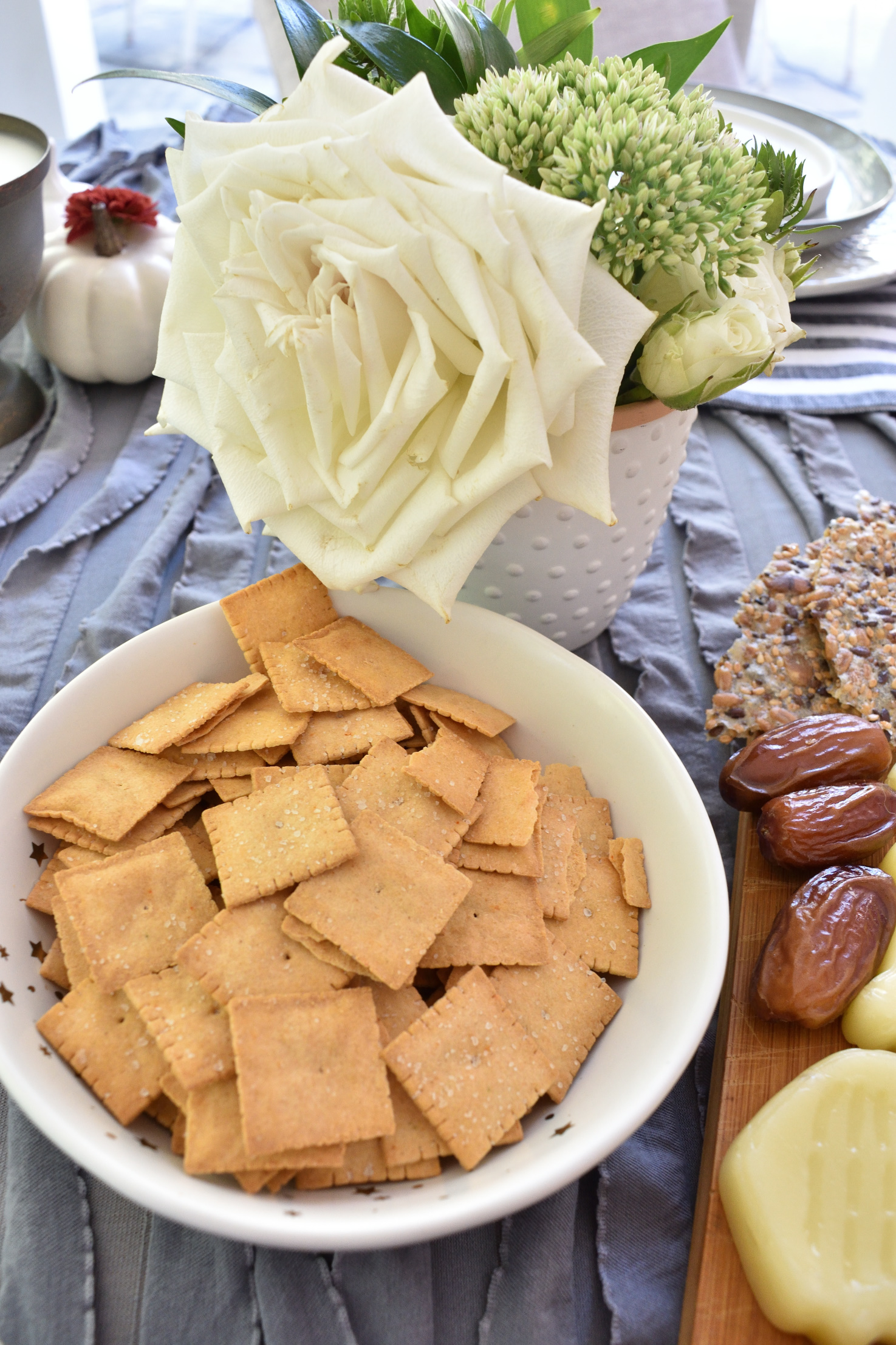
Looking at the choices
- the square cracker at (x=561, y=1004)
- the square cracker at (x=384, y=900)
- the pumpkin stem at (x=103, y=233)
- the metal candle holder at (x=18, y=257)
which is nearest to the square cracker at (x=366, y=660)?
the square cracker at (x=384, y=900)

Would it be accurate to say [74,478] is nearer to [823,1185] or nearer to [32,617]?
[32,617]

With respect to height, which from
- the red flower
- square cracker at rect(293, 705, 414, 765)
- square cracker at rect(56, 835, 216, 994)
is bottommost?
square cracker at rect(56, 835, 216, 994)

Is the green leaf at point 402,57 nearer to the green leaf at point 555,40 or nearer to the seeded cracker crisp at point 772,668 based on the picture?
the green leaf at point 555,40

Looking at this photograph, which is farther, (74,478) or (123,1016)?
(74,478)

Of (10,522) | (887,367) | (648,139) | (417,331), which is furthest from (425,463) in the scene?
(887,367)

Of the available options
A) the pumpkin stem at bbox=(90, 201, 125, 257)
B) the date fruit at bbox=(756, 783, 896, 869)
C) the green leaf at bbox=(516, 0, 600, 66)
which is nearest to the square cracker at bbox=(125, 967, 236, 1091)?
the date fruit at bbox=(756, 783, 896, 869)

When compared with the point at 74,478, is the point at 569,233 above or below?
above

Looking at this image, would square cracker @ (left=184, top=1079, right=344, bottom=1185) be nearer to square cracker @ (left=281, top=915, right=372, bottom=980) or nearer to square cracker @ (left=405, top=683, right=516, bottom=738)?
square cracker @ (left=281, top=915, right=372, bottom=980)
